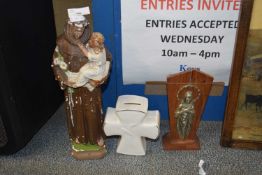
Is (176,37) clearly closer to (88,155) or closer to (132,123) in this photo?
(132,123)

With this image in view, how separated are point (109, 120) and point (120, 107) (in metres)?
0.05

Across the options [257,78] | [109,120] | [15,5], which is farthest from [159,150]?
[15,5]

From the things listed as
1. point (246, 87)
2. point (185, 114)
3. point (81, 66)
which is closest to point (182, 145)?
point (185, 114)

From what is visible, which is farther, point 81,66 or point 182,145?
point 182,145

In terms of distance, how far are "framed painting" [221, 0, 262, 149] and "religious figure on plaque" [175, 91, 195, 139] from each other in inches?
3.7

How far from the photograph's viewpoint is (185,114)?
0.86 m

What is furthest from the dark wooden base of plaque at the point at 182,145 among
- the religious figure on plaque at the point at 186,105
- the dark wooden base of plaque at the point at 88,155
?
the dark wooden base of plaque at the point at 88,155

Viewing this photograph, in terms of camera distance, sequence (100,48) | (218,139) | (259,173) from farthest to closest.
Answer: (218,139) < (259,173) < (100,48)

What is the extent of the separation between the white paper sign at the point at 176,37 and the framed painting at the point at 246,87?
82 millimetres

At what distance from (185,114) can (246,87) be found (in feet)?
0.54

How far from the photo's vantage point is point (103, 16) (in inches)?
34.3

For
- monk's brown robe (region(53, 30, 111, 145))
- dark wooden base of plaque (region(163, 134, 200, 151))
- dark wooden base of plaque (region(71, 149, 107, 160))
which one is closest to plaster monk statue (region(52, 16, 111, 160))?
monk's brown robe (region(53, 30, 111, 145))

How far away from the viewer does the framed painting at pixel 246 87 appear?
0.76 meters

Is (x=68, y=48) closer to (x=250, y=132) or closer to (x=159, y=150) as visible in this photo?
(x=159, y=150)
